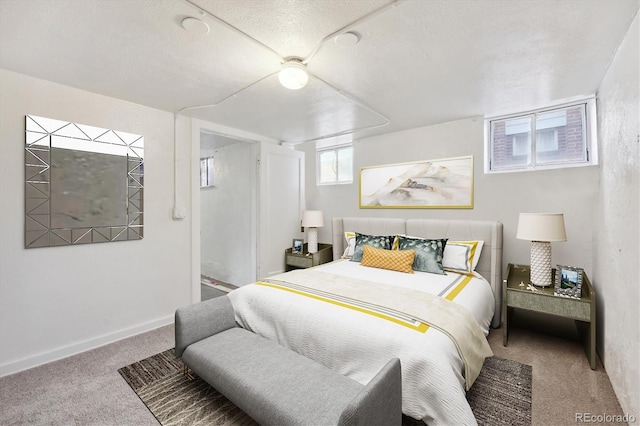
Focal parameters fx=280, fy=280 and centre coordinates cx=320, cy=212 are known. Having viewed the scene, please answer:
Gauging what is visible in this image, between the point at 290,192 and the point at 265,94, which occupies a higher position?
the point at 265,94

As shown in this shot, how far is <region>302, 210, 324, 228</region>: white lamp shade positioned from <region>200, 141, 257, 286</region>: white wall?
0.78m

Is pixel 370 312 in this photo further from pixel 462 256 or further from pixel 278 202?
pixel 278 202

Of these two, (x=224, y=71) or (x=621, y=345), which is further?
(x=224, y=71)

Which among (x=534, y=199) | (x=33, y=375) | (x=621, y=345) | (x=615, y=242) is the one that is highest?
(x=534, y=199)

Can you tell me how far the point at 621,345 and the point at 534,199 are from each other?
1.56m

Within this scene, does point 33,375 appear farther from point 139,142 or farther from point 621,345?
point 621,345

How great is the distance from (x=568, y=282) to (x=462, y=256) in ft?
2.81

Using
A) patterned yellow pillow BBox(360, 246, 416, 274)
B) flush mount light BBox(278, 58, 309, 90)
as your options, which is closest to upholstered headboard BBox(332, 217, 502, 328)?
patterned yellow pillow BBox(360, 246, 416, 274)

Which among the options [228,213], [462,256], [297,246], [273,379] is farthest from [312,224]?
[273,379]

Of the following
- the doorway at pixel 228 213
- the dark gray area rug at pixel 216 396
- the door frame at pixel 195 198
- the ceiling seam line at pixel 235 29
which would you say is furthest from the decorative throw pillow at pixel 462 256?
the door frame at pixel 195 198

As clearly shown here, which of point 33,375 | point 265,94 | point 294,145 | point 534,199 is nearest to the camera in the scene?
point 33,375

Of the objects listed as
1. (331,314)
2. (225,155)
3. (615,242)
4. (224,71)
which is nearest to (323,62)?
(224,71)

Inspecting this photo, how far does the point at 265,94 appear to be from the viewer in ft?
8.81

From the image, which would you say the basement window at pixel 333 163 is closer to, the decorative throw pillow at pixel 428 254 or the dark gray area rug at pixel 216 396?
the decorative throw pillow at pixel 428 254
